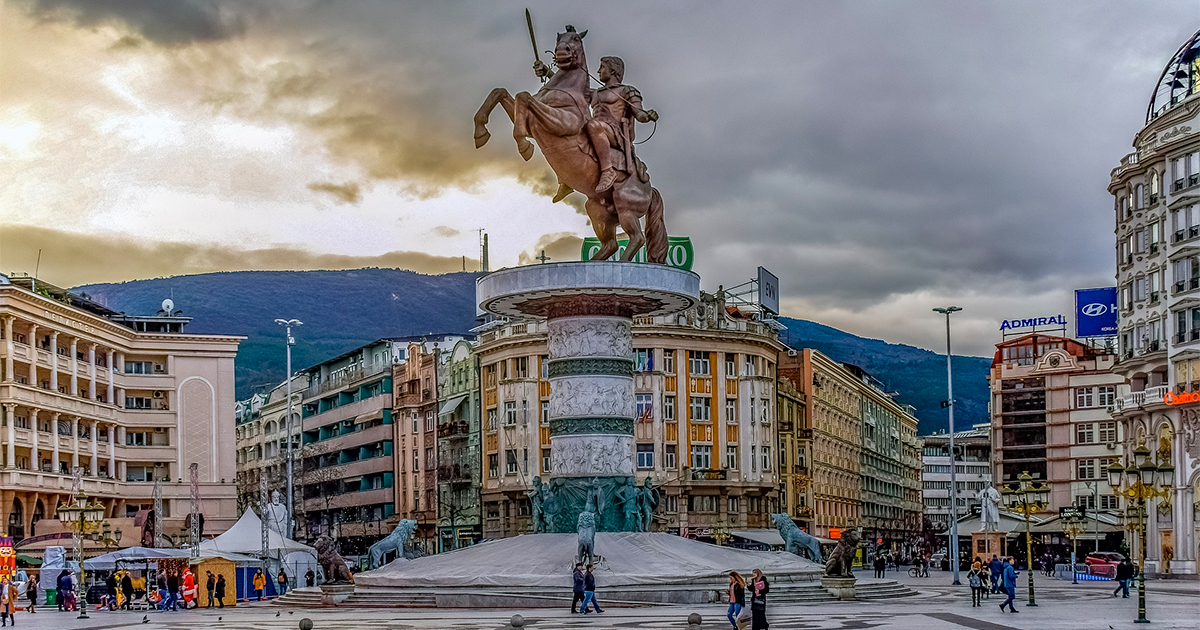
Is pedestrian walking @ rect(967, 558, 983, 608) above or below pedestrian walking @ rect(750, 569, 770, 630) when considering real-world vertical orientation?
below

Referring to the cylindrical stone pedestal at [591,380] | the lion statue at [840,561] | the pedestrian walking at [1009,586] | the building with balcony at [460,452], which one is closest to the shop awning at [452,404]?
the building with balcony at [460,452]

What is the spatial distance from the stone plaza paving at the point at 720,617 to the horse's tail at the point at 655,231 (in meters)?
11.8

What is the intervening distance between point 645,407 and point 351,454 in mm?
38485

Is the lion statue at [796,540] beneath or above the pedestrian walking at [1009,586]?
above

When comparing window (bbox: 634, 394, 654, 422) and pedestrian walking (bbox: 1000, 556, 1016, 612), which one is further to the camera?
window (bbox: 634, 394, 654, 422)

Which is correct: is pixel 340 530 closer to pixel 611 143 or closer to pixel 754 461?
pixel 754 461

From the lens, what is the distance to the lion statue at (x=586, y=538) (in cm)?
4272

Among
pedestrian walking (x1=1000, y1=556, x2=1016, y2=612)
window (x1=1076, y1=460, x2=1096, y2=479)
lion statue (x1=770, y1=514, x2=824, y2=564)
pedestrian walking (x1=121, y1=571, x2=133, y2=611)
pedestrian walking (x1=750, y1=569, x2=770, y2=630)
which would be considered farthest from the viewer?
window (x1=1076, y1=460, x2=1096, y2=479)

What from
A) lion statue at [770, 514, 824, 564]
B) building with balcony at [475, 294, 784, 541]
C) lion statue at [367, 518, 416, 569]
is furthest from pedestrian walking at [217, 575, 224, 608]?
building with balcony at [475, 294, 784, 541]

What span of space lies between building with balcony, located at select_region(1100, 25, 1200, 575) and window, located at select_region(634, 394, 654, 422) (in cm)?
2507

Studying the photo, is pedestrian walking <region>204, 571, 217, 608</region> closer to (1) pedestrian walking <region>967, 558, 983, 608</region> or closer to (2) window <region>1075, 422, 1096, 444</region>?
(1) pedestrian walking <region>967, 558, 983, 608</region>

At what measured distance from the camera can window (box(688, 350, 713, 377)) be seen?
311ft

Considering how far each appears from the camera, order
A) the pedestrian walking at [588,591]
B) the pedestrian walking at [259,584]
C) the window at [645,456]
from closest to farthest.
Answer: the pedestrian walking at [588,591] < the pedestrian walking at [259,584] < the window at [645,456]

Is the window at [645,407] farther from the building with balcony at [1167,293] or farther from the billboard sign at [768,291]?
the building with balcony at [1167,293]
